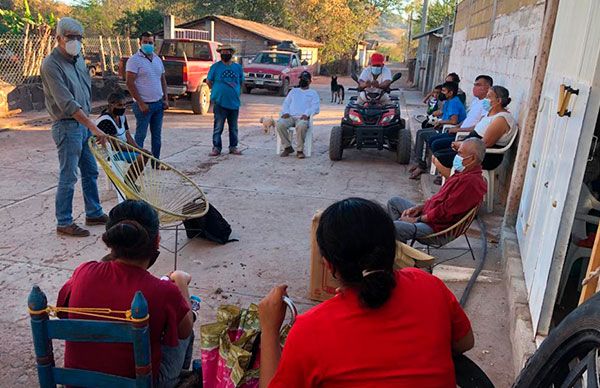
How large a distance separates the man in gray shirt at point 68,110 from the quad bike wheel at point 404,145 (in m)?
4.81

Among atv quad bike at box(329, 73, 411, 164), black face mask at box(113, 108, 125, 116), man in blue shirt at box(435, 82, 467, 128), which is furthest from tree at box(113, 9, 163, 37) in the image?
black face mask at box(113, 108, 125, 116)

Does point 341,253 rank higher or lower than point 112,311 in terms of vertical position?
higher

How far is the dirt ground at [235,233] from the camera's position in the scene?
11.2 ft

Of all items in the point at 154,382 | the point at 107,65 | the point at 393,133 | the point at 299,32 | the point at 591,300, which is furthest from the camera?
the point at 299,32

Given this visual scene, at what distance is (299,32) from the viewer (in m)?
37.4

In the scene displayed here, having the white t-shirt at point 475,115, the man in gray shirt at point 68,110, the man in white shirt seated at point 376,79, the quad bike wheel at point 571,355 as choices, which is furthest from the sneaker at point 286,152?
the quad bike wheel at point 571,355

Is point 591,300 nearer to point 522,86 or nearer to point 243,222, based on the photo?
point 243,222

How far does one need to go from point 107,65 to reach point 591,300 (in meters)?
16.4

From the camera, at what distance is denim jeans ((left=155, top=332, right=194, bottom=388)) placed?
2178 millimetres

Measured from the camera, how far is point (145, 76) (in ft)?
22.6

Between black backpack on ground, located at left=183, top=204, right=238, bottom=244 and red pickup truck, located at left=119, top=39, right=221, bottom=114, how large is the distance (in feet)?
28.9

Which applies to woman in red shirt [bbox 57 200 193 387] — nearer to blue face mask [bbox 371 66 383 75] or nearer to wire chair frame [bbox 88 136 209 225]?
wire chair frame [bbox 88 136 209 225]

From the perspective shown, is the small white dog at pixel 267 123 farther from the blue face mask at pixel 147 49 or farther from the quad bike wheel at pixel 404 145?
the blue face mask at pixel 147 49

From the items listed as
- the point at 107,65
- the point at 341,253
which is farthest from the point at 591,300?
the point at 107,65
